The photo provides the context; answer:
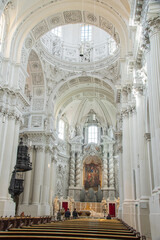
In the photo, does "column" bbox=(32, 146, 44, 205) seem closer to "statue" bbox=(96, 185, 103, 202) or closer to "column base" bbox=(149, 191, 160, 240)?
"statue" bbox=(96, 185, 103, 202)

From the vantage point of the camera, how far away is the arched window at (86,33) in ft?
84.4

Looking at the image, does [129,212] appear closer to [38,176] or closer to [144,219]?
[144,219]

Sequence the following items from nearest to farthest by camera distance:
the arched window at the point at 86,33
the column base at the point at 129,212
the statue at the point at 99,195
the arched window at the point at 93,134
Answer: the column base at the point at 129,212 → the arched window at the point at 86,33 → the statue at the point at 99,195 → the arched window at the point at 93,134

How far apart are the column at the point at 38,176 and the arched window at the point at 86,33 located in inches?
482

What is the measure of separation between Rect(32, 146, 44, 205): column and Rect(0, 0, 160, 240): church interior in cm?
8

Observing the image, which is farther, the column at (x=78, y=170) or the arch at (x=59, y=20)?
the column at (x=78, y=170)

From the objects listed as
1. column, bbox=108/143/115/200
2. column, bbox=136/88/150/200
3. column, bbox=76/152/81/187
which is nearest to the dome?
column, bbox=108/143/115/200

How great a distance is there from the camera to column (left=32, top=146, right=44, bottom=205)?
1991 centimetres

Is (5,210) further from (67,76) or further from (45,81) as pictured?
(67,76)

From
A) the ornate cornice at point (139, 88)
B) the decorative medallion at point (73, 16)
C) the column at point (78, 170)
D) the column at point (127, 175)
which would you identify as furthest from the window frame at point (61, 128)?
the ornate cornice at point (139, 88)

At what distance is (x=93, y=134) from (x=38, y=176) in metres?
14.1

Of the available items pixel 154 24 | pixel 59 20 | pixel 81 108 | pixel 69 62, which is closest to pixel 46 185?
pixel 69 62

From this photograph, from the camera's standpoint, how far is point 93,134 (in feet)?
109

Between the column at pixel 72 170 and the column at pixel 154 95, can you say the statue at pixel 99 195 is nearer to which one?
the column at pixel 72 170
